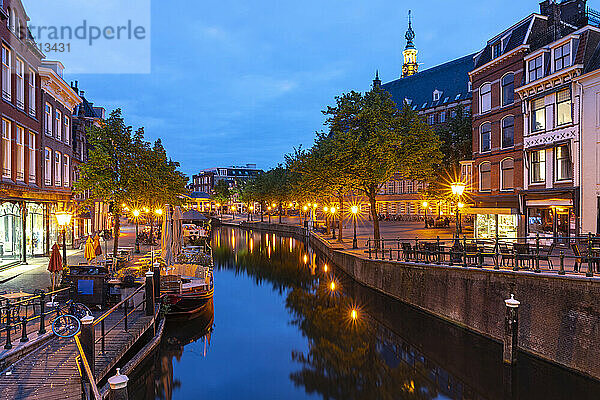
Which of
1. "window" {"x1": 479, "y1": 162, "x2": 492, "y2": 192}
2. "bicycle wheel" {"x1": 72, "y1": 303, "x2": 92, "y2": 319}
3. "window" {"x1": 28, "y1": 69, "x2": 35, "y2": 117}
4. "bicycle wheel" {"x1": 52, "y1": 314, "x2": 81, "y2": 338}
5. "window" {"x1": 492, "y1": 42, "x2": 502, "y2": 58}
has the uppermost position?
"window" {"x1": 492, "y1": 42, "x2": 502, "y2": 58}

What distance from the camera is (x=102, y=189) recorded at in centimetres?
2534

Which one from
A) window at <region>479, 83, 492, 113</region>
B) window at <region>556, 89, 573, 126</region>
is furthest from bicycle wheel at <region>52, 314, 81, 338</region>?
window at <region>479, 83, 492, 113</region>

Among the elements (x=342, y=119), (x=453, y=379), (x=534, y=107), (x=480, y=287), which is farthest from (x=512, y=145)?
(x=453, y=379)

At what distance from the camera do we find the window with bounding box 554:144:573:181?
22797 millimetres

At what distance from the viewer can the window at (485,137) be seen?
29366 mm

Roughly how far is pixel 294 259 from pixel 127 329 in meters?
25.5

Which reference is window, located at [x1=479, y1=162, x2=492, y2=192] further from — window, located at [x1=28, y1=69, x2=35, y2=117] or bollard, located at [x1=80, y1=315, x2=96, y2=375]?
window, located at [x1=28, y1=69, x2=35, y2=117]

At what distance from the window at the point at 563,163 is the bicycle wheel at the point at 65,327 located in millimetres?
25022

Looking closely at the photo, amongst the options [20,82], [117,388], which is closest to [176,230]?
[20,82]

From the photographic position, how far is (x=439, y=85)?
7069 centimetres

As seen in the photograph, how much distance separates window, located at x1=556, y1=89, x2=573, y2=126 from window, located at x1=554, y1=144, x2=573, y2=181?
147cm

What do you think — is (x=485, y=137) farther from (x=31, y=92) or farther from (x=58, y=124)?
(x=58, y=124)

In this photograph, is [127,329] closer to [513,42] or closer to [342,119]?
[342,119]

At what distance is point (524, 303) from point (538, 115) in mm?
15603
